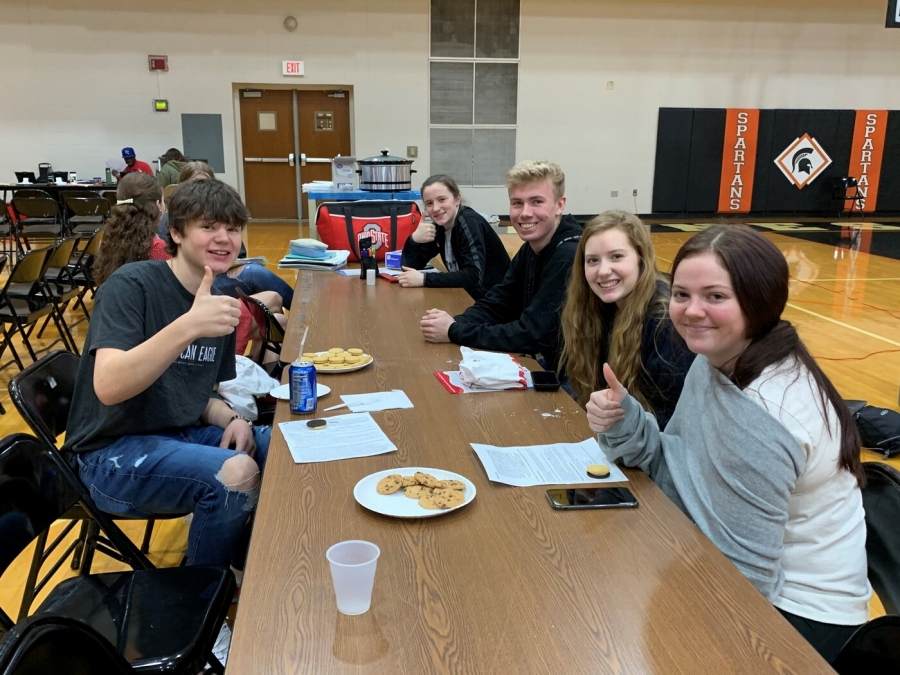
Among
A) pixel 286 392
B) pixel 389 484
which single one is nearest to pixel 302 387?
pixel 286 392

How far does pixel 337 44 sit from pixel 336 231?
7.63 meters

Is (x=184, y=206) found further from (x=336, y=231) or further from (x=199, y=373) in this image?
(x=336, y=231)

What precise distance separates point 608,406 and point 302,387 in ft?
2.61

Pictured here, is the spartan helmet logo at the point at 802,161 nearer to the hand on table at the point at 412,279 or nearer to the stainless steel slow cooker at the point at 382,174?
the stainless steel slow cooker at the point at 382,174

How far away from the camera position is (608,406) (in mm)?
1556

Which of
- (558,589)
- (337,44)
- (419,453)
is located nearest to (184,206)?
(419,453)

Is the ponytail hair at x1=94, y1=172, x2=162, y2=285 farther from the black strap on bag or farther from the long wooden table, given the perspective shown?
the black strap on bag

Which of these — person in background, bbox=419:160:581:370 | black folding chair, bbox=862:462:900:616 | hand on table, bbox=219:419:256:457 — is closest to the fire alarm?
person in background, bbox=419:160:581:370

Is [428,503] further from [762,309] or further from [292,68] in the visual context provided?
[292,68]

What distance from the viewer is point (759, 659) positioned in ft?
3.29

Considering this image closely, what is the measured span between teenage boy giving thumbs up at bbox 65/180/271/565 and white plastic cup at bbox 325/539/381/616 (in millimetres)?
802

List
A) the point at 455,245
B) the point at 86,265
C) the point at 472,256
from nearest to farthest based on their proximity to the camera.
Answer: the point at 472,256
the point at 455,245
the point at 86,265

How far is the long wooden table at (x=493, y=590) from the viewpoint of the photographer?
997 mm

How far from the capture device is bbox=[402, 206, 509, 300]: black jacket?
3.67 m
